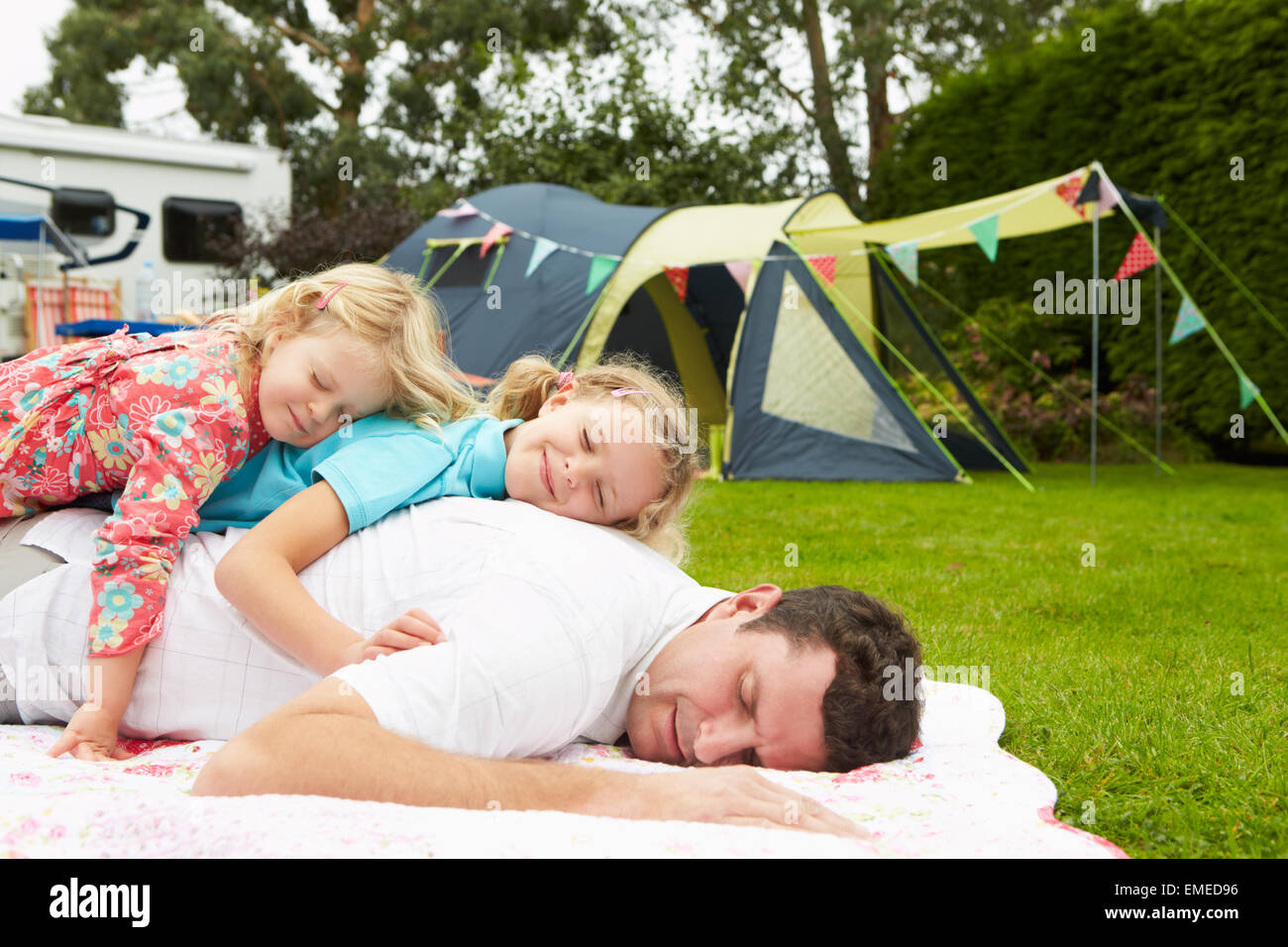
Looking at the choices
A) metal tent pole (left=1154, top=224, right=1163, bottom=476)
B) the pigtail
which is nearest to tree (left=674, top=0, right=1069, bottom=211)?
metal tent pole (left=1154, top=224, right=1163, bottom=476)

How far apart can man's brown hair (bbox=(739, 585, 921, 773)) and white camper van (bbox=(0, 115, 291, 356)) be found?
8.88 meters

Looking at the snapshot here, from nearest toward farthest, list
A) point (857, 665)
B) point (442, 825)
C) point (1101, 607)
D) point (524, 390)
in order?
point (442, 825)
point (857, 665)
point (524, 390)
point (1101, 607)

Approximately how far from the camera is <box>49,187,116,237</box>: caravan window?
34.1ft

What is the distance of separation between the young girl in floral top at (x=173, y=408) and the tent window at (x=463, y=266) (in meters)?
6.01

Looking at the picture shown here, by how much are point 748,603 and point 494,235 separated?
21.2 ft

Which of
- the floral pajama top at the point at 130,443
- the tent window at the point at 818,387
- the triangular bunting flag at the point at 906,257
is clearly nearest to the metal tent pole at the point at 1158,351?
the triangular bunting flag at the point at 906,257

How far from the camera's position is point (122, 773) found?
5.34 feet

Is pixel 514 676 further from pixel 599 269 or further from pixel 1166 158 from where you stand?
pixel 1166 158

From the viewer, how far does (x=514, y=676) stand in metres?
1.44

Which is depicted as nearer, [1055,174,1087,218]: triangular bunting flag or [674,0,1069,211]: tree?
[1055,174,1087,218]: triangular bunting flag

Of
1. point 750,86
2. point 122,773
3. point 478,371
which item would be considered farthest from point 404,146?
point 122,773

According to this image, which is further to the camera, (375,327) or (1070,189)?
(1070,189)

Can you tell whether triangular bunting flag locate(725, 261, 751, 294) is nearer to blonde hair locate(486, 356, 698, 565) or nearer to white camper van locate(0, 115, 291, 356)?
white camper van locate(0, 115, 291, 356)

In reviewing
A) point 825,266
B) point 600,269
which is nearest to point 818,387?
point 825,266
